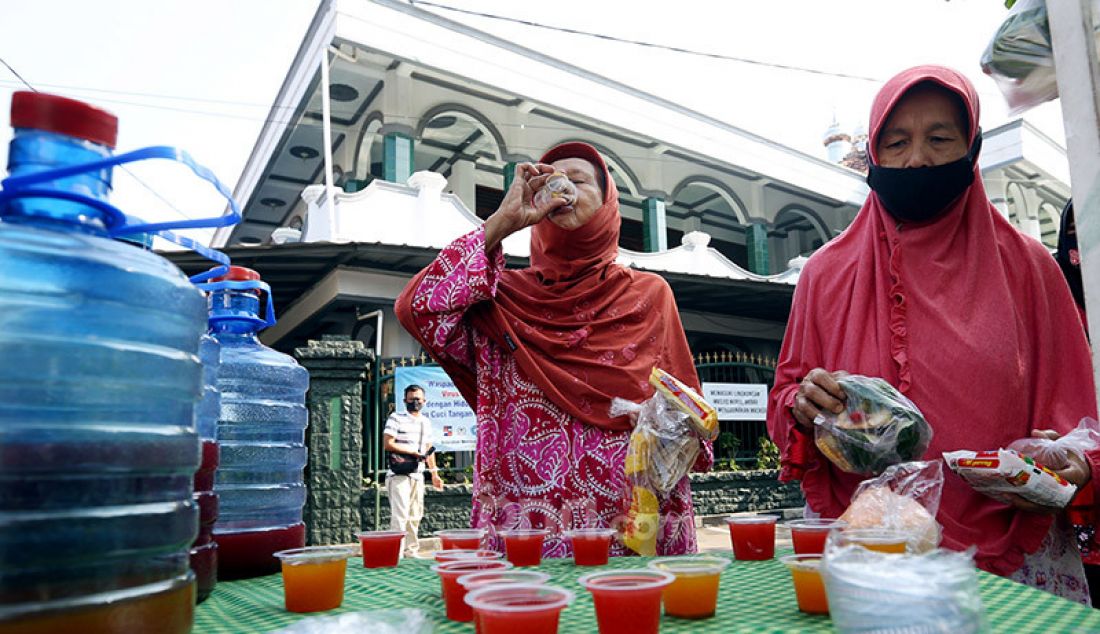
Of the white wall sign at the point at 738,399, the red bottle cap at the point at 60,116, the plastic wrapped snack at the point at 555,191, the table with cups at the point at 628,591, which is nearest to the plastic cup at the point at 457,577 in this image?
the table with cups at the point at 628,591

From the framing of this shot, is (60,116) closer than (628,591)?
Yes

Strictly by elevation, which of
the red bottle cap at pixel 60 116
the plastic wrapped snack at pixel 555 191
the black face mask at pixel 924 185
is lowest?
the red bottle cap at pixel 60 116

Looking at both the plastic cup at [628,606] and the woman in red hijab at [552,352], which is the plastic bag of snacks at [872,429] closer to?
the woman in red hijab at [552,352]

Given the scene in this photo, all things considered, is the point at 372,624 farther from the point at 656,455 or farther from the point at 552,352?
the point at 552,352

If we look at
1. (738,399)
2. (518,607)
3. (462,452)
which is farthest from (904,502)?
(738,399)

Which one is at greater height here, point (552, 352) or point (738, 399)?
point (738, 399)

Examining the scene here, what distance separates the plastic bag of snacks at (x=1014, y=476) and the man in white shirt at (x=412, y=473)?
247 inches

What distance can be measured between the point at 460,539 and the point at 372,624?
0.73 metres

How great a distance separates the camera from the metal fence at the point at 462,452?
822cm

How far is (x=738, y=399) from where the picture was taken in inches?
418

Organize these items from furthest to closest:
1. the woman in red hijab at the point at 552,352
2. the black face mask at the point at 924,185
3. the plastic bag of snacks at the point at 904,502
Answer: the woman in red hijab at the point at 552,352
the black face mask at the point at 924,185
the plastic bag of snacks at the point at 904,502

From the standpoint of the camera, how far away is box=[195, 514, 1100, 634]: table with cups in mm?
992

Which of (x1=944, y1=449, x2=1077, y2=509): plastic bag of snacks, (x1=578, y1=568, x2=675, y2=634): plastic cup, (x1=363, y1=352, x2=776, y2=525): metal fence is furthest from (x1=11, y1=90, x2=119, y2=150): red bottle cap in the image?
(x1=363, y1=352, x2=776, y2=525): metal fence

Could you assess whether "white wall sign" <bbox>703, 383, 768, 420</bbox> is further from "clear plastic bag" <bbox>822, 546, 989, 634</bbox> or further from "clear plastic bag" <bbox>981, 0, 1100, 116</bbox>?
"clear plastic bag" <bbox>822, 546, 989, 634</bbox>
